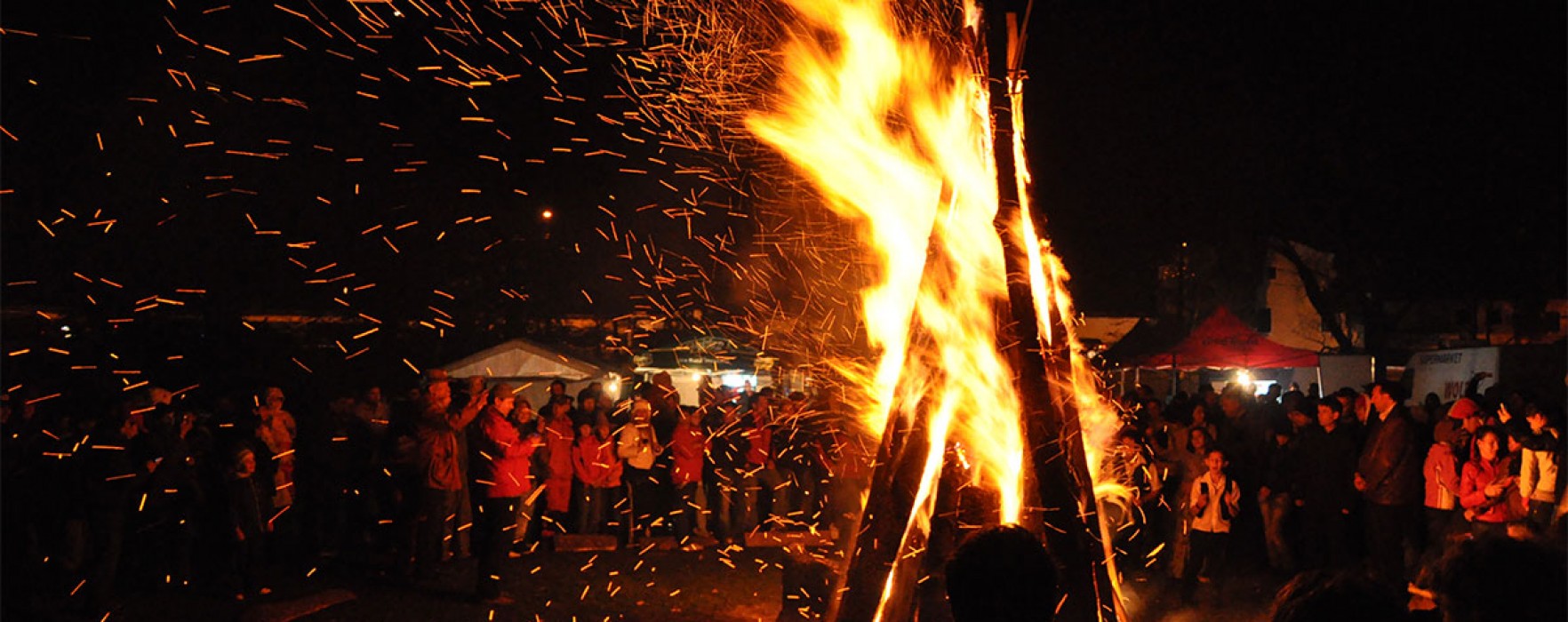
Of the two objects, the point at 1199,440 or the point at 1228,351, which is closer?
the point at 1199,440

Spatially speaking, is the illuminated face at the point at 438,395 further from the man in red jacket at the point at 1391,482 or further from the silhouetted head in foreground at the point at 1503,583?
the silhouetted head in foreground at the point at 1503,583

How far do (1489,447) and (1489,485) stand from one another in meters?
0.28

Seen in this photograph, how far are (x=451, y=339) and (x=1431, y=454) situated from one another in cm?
1588

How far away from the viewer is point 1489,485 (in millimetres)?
8258

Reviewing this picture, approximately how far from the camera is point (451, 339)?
67.1ft

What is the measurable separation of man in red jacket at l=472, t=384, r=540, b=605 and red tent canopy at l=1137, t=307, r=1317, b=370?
11159mm

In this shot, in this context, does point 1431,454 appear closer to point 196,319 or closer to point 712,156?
point 712,156

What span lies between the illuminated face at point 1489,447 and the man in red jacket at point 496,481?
7.04 metres

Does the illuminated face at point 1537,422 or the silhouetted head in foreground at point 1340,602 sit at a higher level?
the illuminated face at point 1537,422

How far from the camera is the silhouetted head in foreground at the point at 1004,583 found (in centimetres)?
240

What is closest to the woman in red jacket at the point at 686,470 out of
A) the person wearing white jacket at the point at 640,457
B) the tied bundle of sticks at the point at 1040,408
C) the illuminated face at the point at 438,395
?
the person wearing white jacket at the point at 640,457

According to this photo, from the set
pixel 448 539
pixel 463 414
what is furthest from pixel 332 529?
pixel 463 414

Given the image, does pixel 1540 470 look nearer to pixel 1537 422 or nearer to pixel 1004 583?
pixel 1537 422

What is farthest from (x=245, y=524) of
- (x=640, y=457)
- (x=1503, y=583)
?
(x=1503, y=583)
